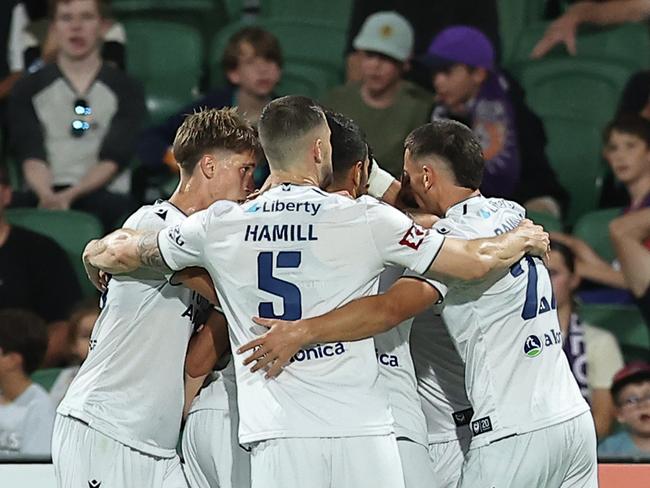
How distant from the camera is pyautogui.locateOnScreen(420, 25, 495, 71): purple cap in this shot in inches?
322

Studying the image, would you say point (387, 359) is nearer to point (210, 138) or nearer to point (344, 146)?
point (344, 146)

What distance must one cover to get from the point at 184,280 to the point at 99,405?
1.71 feet

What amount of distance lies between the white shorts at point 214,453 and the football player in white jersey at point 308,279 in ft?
1.57

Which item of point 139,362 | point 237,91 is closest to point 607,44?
point 237,91

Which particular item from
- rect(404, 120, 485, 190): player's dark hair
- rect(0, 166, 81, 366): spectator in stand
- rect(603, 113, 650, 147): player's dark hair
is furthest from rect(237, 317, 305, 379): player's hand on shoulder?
rect(603, 113, 650, 147): player's dark hair

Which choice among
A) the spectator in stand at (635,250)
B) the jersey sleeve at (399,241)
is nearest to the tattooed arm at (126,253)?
the jersey sleeve at (399,241)

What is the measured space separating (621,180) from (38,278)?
3.56 metres

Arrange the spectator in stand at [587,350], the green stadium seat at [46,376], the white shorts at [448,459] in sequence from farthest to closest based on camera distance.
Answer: the green stadium seat at [46,376] < the spectator in stand at [587,350] < the white shorts at [448,459]

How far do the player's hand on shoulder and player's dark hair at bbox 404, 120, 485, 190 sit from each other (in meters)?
0.88

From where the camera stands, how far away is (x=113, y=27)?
27.8 ft

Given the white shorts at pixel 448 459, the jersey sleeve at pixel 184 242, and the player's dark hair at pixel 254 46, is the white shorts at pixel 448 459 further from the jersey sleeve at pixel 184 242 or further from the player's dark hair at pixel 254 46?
the player's dark hair at pixel 254 46

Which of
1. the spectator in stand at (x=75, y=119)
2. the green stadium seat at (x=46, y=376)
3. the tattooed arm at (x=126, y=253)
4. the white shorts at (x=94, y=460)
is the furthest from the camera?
the spectator in stand at (x=75, y=119)

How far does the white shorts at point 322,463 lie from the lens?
3.78 m

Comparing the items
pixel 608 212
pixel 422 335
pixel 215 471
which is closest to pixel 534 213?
pixel 608 212
